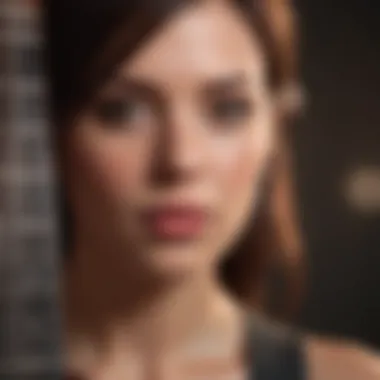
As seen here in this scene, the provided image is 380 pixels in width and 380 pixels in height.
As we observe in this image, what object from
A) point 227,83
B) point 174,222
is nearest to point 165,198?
point 174,222

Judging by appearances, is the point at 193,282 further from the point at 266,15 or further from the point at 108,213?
the point at 266,15

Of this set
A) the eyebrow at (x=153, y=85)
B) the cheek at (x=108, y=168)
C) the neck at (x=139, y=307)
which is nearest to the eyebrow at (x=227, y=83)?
the eyebrow at (x=153, y=85)

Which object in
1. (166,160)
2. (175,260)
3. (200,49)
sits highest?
(200,49)

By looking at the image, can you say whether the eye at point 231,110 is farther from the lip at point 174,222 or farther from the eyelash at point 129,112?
the lip at point 174,222

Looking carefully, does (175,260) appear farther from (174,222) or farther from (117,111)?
(117,111)

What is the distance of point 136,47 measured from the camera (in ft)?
3.07

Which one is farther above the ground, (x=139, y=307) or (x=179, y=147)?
(x=179, y=147)

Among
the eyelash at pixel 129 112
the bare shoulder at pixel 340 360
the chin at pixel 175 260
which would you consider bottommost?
the bare shoulder at pixel 340 360

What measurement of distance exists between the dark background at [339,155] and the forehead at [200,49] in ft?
0.23

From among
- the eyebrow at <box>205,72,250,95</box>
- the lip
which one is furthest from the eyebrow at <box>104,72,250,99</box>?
the lip

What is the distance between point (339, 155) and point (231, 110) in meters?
0.13

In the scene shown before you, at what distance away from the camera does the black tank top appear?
0.93 meters

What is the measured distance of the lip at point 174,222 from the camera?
0.93 m

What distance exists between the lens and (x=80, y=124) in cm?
94
